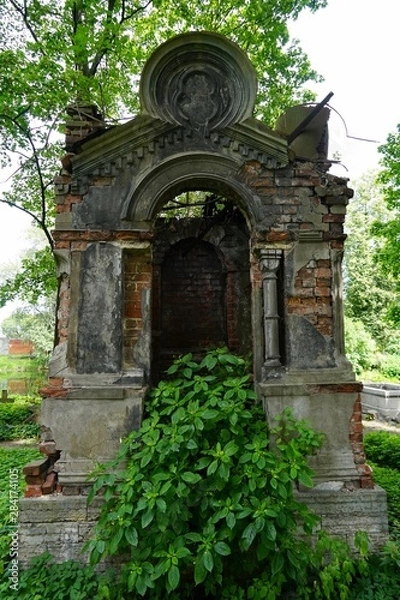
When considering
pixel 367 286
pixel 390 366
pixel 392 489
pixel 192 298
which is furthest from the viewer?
pixel 367 286

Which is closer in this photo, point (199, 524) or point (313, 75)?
point (199, 524)

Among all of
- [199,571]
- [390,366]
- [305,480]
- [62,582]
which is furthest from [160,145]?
[390,366]

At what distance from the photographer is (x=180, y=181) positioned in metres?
4.25

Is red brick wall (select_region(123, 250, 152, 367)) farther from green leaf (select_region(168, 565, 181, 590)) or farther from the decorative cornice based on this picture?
green leaf (select_region(168, 565, 181, 590))

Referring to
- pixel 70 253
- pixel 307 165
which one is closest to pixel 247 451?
pixel 70 253

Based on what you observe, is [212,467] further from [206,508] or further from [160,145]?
[160,145]

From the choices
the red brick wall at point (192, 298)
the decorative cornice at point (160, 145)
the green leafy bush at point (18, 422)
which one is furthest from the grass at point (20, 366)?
the decorative cornice at point (160, 145)

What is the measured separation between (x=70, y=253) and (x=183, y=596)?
3.23m

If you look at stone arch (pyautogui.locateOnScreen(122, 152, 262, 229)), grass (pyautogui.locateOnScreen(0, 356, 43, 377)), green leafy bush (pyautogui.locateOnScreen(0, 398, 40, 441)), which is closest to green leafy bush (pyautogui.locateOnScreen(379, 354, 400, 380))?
grass (pyautogui.locateOnScreen(0, 356, 43, 377))

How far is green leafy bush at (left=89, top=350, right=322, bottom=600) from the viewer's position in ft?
10.0

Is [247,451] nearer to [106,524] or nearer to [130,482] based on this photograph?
[130,482]

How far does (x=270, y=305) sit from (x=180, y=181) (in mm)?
1578

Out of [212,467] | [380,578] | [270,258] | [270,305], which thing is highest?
[270,258]

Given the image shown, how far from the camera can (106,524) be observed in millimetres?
3289
